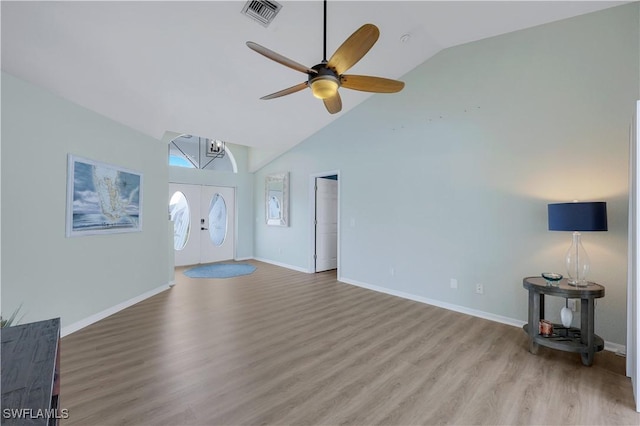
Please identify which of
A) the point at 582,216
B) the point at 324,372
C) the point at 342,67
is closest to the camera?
the point at 342,67

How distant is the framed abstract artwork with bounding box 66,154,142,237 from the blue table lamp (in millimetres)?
4779

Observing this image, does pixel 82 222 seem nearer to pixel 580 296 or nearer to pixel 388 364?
pixel 388 364

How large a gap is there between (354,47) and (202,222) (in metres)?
6.16

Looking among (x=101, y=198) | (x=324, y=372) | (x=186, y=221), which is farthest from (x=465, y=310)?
(x=186, y=221)

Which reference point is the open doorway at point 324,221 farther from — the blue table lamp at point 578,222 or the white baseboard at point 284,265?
the blue table lamp at point 578,222

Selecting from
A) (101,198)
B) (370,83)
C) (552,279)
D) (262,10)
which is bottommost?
(552,279)

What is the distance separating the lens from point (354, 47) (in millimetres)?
2039

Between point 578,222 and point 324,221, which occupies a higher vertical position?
point 578,222

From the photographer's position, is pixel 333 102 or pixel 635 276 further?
pixel 333 102

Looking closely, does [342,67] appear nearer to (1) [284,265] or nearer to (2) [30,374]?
(2) [30,374]

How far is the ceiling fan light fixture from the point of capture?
7.36 feet

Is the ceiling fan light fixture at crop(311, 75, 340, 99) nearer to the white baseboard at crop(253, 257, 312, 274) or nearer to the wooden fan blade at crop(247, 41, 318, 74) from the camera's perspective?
the wooden fan blade at crop(247, 41, 318, 74)

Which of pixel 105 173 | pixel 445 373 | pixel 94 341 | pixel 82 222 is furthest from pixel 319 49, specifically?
pixel 94 341

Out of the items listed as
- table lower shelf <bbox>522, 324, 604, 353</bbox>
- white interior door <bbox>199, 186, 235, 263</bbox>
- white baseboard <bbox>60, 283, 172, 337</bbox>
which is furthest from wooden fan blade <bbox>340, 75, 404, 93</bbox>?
white interior door <bbox>199, 186, 235, 263</bbox>
